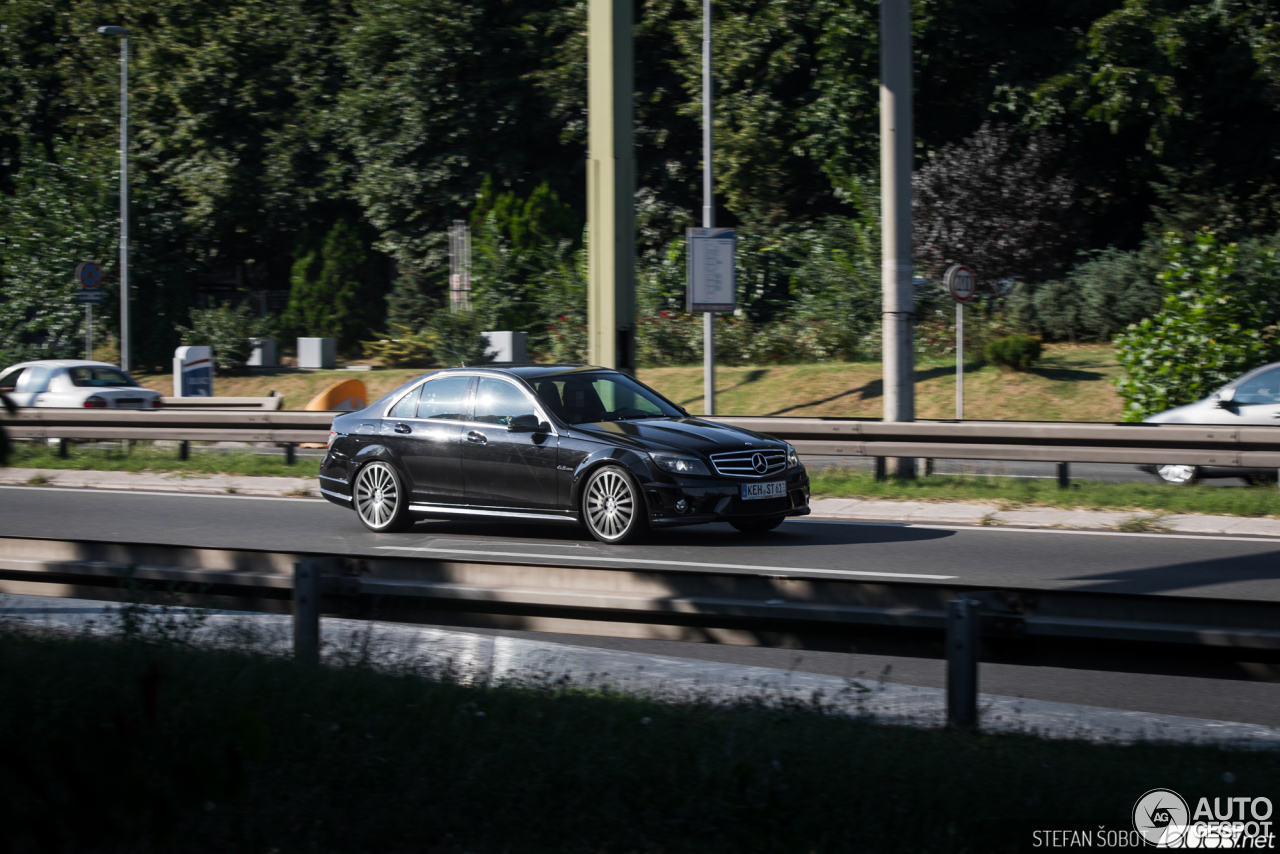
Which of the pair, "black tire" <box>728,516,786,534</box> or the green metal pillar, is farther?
the green metal pillar

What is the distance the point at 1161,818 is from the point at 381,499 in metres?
8.71

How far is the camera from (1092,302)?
83.0 ft

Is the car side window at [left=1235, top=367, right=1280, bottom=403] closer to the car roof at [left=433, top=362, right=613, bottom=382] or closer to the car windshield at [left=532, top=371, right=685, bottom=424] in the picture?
the car windshield at [left=532, top=371, right=685, bottom=424]

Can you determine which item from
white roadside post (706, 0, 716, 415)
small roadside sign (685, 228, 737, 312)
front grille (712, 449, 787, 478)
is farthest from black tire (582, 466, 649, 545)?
white roadside post (706, 0, 716, 415)

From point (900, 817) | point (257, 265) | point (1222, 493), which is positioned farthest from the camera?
point (257, 265)

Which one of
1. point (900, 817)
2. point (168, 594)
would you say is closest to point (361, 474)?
point (168, 594)

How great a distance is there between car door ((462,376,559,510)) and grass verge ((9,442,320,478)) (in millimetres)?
5812

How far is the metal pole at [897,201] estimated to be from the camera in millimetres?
14078

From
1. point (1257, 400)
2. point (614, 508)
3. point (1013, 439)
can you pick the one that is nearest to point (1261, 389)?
point (1257, 400)

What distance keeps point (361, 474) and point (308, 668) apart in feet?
21.7

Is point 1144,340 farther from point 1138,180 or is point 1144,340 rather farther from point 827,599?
point 827,599

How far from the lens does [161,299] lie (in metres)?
37.3

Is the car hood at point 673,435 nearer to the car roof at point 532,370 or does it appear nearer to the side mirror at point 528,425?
the side mirror at point 528,425

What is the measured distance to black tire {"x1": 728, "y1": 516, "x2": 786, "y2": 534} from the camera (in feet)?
35.4
